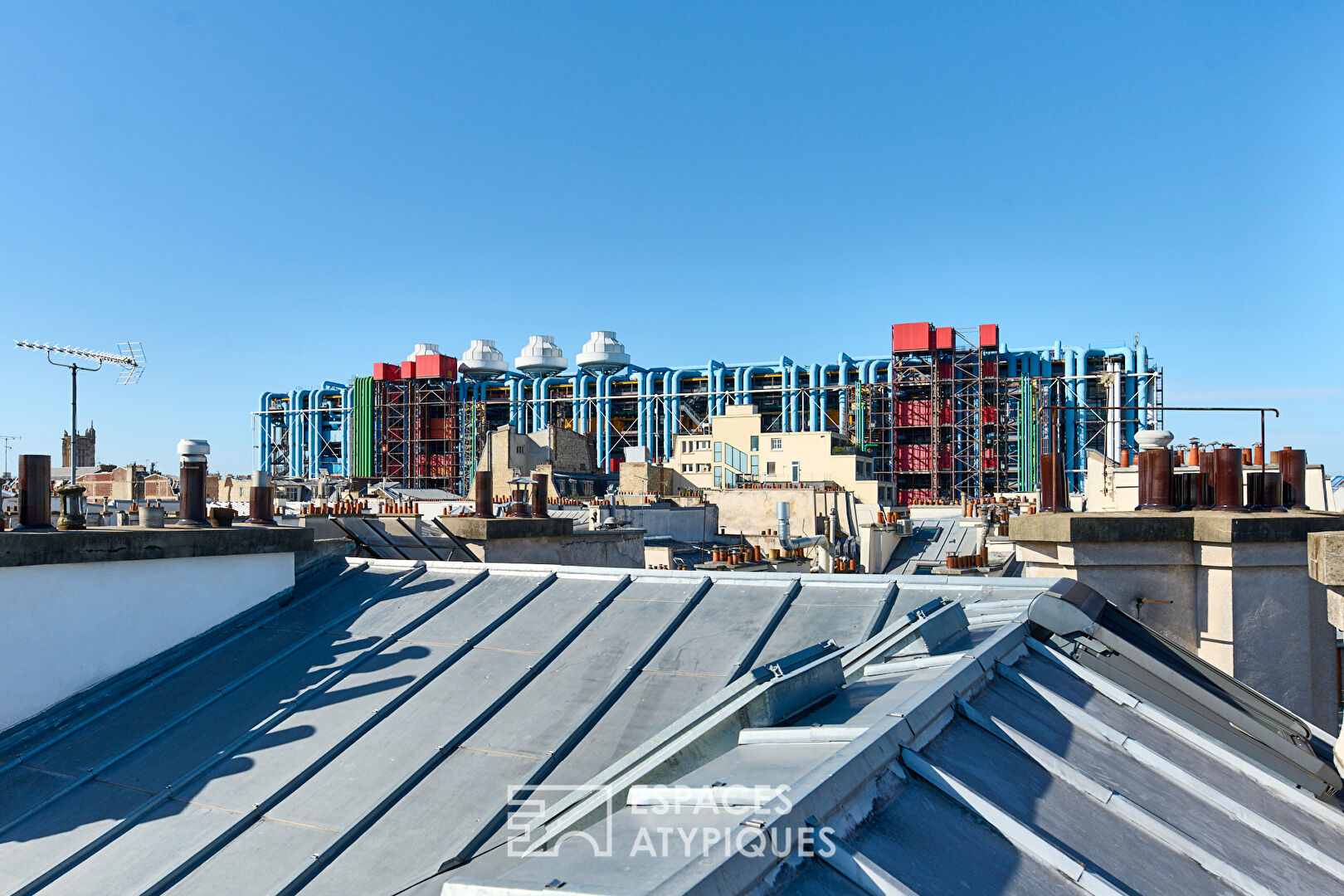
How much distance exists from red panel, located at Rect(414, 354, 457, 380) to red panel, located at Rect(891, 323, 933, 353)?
4413 cm

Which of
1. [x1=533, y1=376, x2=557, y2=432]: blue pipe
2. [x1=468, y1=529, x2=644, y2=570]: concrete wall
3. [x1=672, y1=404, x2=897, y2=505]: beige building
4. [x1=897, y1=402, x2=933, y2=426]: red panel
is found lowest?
[x1=468, y1=529, x2=644, y2=570]: concrete wall

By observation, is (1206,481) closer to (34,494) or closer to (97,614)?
(97,614)

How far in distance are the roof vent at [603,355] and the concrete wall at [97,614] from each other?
9372 centimetres

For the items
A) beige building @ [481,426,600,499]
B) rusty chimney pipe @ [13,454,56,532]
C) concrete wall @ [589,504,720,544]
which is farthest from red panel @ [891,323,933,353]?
rusty chimney pipe @ [13,454,56,532]

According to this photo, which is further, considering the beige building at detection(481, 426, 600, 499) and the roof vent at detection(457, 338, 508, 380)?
the roof vent at detection(457, 338, 508, 380)

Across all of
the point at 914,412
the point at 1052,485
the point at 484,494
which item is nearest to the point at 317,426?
the point at 914,412

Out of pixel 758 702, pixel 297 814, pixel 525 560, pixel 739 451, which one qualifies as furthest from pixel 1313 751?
pixel 739 451

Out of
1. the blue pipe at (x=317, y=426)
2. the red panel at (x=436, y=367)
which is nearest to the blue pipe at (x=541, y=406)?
the red panel at (x=436, y=367)

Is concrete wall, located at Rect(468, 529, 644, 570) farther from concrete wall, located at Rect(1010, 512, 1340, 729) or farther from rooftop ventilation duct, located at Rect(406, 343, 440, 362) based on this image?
rooftop ventilation duct, located at Rect(406, 343, 440, 362)

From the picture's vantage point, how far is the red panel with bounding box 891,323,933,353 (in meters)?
78.2

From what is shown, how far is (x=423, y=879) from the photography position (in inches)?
185

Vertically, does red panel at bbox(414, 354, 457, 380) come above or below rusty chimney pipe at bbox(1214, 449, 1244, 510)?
above

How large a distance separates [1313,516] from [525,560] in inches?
358

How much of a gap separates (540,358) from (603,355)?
7286 millimetres
